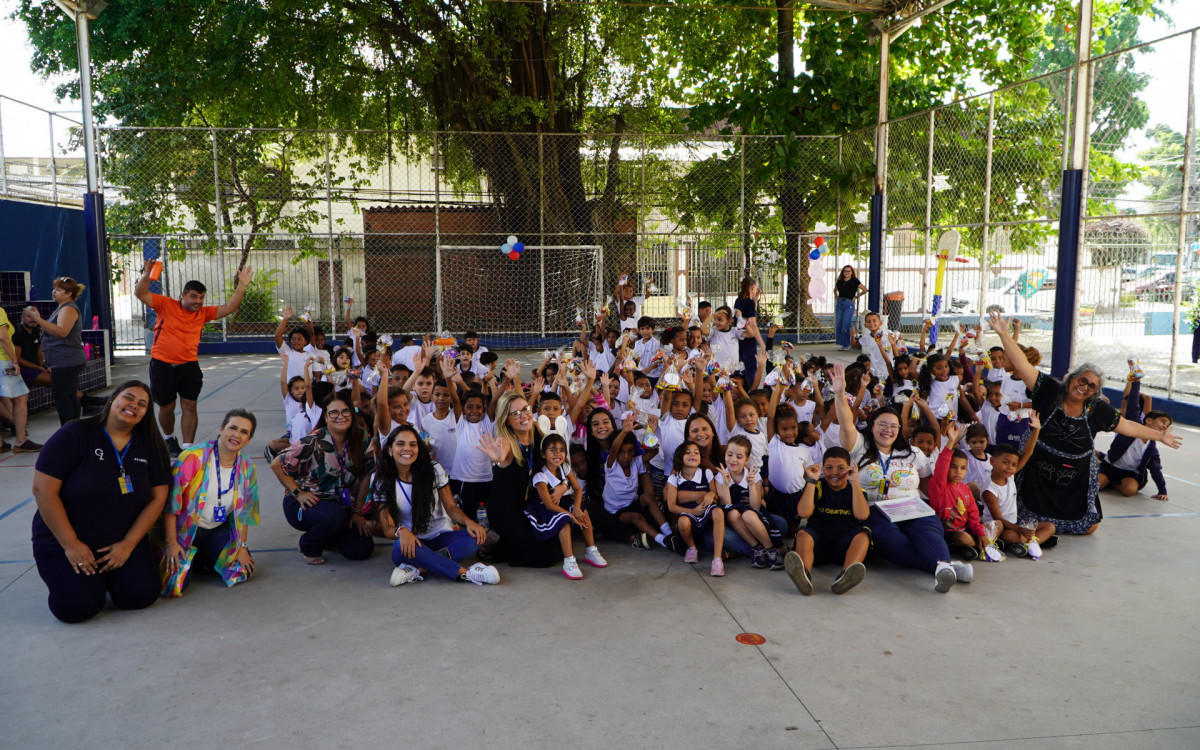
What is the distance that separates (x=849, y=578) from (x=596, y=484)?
6.87ft

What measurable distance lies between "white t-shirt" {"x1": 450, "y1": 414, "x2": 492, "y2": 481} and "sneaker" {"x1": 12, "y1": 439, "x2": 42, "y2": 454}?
503 centimetres

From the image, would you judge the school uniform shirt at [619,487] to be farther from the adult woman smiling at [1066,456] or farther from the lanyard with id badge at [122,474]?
the lanyard with id badge at [122,474]

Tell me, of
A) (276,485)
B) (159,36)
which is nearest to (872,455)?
(276,485)

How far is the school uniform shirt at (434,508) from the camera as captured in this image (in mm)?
5457

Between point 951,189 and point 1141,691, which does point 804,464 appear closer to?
point 1141,691

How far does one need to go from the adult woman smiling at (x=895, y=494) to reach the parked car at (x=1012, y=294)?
10.1 meters

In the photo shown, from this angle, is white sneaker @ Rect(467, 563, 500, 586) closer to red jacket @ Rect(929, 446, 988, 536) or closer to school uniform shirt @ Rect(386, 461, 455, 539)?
school uniform shirt @ Rect(386, 461, 455, 539)

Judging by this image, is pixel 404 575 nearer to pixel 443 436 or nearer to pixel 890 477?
pixel 443 436

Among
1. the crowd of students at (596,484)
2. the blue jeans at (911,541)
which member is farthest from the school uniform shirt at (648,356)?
the blue jeans at (911,541)

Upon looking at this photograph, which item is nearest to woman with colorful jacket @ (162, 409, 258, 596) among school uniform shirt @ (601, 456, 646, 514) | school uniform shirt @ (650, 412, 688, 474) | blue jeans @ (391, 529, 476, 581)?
blue jeans @ (391, 529, 476, 581)

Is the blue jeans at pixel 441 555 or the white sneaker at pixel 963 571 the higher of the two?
the blue jeans at pixel 441 555

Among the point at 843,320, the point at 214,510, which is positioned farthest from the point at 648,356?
the point at 843,320

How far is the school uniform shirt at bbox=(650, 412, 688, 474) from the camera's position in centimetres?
647

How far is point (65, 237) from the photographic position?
14.1 meters
